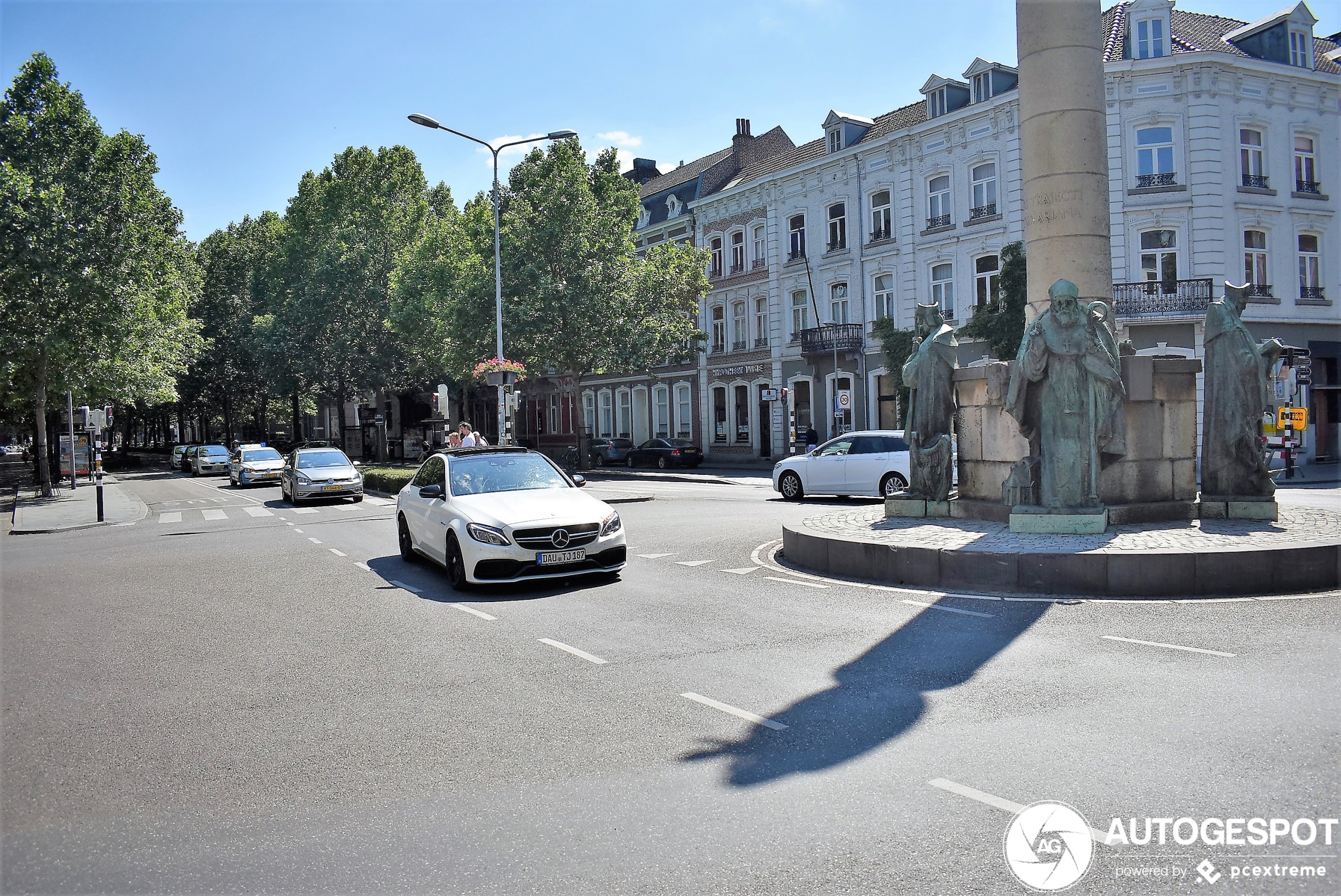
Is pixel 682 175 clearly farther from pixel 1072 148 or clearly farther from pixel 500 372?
pixel 1072 148

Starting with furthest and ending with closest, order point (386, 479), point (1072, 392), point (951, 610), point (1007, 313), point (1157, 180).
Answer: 1. point (1157, 180)
2. point (1007, 313)
3. point (386, 479)
4. point (1072, 392)
5. point (951, 610)

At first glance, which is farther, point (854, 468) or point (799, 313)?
point (799, 313)

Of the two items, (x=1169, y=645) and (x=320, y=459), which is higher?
(x=320, y=459)

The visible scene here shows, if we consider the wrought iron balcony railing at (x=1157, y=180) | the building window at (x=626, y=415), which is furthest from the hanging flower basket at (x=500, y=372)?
the building window at (x=626, y=415)

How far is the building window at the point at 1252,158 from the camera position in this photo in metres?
31.2

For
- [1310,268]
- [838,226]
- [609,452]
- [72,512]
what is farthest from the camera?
[609,452]

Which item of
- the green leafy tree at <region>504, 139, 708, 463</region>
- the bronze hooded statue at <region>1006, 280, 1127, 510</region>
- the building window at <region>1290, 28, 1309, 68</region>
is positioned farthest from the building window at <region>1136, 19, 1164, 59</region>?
the bronze hooded statue at <region>1006, 280, 1127, 510</region>

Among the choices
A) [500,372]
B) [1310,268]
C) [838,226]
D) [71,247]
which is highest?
[838,226]

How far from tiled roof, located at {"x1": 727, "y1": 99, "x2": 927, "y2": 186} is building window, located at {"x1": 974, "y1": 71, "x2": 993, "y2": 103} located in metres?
2.27

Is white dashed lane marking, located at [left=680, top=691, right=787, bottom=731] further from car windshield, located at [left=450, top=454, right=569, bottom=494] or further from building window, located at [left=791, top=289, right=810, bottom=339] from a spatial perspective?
building window, located at [left=791, top=289, right=810, bottom=339]

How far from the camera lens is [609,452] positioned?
148ft

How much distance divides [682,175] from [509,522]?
4907 cm

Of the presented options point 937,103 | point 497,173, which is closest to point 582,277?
point 497,173

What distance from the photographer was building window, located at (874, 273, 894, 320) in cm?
3844
